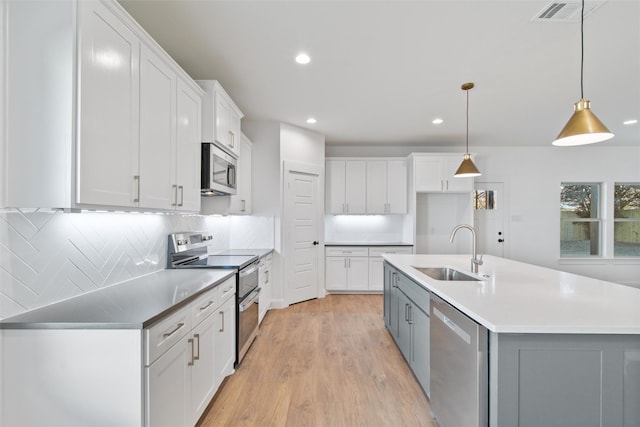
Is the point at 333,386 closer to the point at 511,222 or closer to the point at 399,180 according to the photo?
A: the point at 399,180

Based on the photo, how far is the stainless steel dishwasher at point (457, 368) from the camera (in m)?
1.33

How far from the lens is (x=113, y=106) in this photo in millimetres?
1430

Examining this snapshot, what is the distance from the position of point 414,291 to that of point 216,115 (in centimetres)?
227

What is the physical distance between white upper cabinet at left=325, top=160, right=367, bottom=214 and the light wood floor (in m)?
2.21

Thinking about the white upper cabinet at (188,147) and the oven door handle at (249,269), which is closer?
the white upper cabinet at (188,147)

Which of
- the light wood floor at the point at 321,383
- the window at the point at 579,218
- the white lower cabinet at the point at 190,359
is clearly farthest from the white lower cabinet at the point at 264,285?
the window at the point at 579,218

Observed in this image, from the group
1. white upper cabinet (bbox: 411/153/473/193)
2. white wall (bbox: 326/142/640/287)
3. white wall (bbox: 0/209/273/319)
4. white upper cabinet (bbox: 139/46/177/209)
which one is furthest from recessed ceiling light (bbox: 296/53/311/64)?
white wall (bbox: 326/142/640/287)

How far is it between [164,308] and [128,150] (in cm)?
86

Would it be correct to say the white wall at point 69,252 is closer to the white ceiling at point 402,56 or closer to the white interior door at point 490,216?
the white ceiling at point 402,56

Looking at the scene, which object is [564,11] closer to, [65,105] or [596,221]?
[65,105]

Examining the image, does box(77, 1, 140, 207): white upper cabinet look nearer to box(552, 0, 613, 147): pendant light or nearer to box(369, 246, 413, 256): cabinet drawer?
box(552, 0, 613, 147): pendant light

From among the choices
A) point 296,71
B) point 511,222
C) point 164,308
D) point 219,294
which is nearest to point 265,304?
point 219,294

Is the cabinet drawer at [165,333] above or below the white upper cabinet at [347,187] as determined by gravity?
below

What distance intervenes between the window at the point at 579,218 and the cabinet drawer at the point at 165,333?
6.77m
